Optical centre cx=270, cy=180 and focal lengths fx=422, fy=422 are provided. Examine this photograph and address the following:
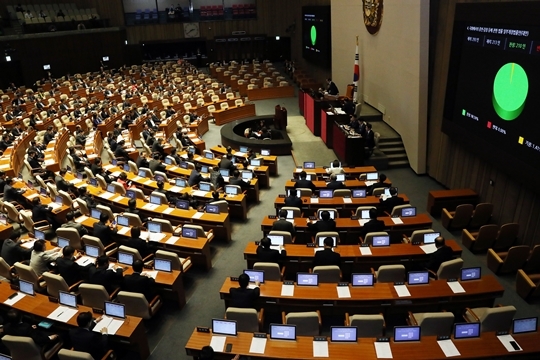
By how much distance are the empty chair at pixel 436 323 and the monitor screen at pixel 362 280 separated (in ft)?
3.60

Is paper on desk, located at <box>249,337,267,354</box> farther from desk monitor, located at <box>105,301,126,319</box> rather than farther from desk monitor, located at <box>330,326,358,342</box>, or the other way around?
desk monitor, located at <box>105,301,126,319</box>

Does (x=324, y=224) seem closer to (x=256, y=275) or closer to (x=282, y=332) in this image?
(x=256, y=275)

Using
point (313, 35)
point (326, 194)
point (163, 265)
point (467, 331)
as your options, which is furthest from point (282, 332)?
point (313, 35)

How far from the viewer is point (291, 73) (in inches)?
1179

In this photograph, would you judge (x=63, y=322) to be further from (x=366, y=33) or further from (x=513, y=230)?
(x=366, y=33)

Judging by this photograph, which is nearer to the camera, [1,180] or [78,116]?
[1,180]

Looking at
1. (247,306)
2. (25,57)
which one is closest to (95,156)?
(247,306)

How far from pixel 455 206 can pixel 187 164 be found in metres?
7.74

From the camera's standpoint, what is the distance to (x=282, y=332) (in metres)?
5.80

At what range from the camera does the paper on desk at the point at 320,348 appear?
18.1ft

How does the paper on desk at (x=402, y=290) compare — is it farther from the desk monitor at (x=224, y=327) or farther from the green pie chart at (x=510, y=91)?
the green pie chart at (x=510, y=91)

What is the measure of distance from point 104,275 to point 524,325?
640cm

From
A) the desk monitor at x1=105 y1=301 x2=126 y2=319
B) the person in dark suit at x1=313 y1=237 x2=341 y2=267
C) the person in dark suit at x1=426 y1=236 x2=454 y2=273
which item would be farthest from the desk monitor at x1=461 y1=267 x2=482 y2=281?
the desk monitor at x1=105 y1=301 x2=126 y2=319

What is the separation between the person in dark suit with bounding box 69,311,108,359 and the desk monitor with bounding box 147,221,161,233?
3133 mm
